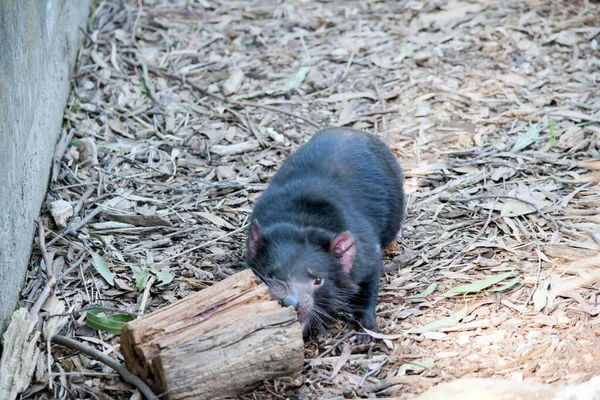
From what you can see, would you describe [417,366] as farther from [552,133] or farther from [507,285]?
[552,133]

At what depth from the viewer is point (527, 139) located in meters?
5.70

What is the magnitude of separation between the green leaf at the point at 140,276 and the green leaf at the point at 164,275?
0.05 m

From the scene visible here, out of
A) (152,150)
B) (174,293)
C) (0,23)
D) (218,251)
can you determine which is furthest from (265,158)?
(0,23)

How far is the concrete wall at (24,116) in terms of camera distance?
3902mm

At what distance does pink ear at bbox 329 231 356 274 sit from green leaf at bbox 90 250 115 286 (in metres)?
1.15

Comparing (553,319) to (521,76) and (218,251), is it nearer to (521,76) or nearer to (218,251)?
(218,251)

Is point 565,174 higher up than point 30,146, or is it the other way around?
point 30,146

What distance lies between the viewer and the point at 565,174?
5.27 metres

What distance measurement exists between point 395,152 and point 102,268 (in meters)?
2.28

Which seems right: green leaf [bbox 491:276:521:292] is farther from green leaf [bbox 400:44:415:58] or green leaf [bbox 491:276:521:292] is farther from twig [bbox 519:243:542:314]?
green leaf [bbox 400:44:415:58]

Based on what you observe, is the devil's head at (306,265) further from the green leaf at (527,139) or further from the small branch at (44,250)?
the green leaf at (527,139)

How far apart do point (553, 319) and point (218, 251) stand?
1.83 metres

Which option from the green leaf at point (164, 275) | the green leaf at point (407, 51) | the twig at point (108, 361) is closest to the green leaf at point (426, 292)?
the green leaf at point (164, 275)

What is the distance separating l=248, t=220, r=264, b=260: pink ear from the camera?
162 inches
